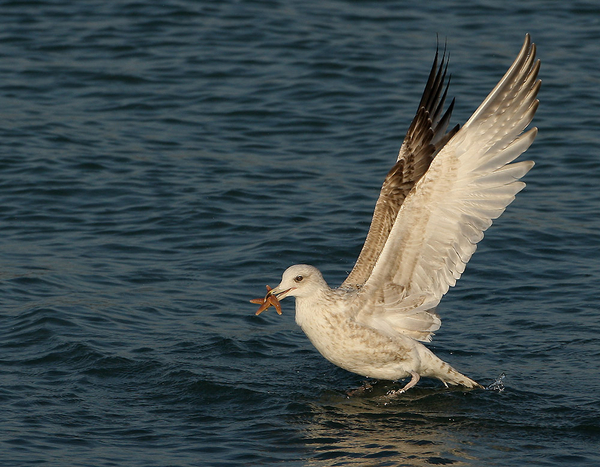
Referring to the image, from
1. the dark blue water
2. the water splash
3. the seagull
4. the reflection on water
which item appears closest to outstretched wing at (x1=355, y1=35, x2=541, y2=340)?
the seagull

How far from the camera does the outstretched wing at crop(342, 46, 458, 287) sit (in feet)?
28.7

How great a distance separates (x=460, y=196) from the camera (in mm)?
8133

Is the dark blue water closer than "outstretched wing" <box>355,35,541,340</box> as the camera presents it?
Yes

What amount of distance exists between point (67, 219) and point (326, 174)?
11.3ft

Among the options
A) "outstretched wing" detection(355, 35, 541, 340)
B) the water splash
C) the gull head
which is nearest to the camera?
"outstretched wing" detection(355, 35, 541, 340)

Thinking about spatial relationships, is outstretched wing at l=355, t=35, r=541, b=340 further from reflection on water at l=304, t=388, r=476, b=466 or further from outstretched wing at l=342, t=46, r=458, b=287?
reflection on water at l=304, t=388, r=476, b=466

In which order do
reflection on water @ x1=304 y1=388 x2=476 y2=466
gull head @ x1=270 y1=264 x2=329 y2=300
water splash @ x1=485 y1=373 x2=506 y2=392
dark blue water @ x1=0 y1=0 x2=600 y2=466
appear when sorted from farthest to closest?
water splash @ x1=485 y1=373 x2=506 y2=392, gull head @ x1=270 y1=264 x2=329 y2=300, dark blue water @ x1=0 y1=0 x2=600 y2=466, reflection on water @ x1=304 y1=388 x2=476 y2=466

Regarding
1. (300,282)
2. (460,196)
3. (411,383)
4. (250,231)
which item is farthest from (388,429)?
(250,231)

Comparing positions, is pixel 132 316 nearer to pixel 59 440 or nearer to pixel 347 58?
pixel 59 440

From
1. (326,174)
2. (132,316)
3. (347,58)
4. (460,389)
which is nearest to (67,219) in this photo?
(132,316)

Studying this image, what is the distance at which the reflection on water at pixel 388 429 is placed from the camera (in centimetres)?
725

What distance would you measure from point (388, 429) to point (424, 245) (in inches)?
59.6

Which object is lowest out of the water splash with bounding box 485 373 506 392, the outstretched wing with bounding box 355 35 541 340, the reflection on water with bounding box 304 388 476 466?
the reflection on water with bounding box 304 388 476 466

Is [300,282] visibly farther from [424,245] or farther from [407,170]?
[407,170]
